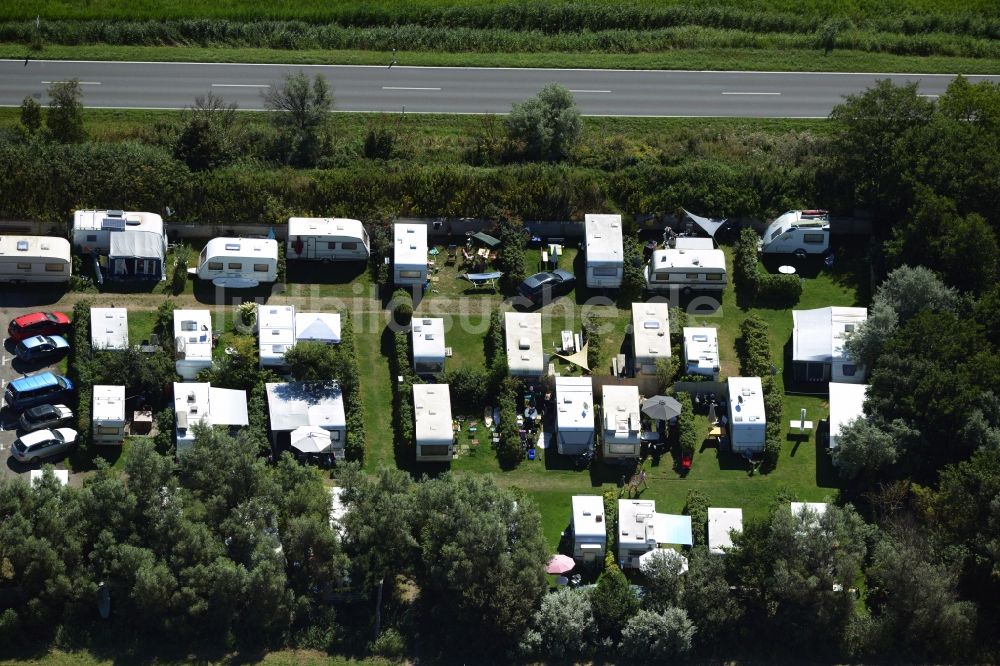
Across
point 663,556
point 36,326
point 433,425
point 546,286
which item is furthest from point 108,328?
point 663,556

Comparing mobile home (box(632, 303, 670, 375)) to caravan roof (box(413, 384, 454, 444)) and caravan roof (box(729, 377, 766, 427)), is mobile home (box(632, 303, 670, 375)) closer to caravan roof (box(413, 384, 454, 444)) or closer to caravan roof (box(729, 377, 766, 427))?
caravan roof (box(729, 377, 766, 427))

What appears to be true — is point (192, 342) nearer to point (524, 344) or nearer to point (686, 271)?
point (524, 344)

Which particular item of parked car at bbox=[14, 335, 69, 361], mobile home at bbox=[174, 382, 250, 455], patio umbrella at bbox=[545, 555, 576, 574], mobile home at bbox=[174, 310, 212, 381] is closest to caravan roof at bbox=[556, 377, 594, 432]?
patio umbrella at bbox=[545, 555, 576, 574]

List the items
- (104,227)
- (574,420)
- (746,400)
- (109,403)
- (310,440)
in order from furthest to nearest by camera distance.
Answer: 1. (104,227)
2. (746,400)
3. (574,420)
4. (109,403)
5. (310,440)

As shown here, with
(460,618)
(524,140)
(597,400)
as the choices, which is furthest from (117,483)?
(524,140)

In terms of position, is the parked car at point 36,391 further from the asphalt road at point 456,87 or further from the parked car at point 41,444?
the asphalt road at point 456,87

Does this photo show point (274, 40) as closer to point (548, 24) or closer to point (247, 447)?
point (548, 24)

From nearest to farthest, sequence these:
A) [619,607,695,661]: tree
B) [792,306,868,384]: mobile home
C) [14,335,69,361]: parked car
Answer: [619,607,695,661]: tree → [14,335,69,361]: parked car → [792,306,868,384]: mobile home
